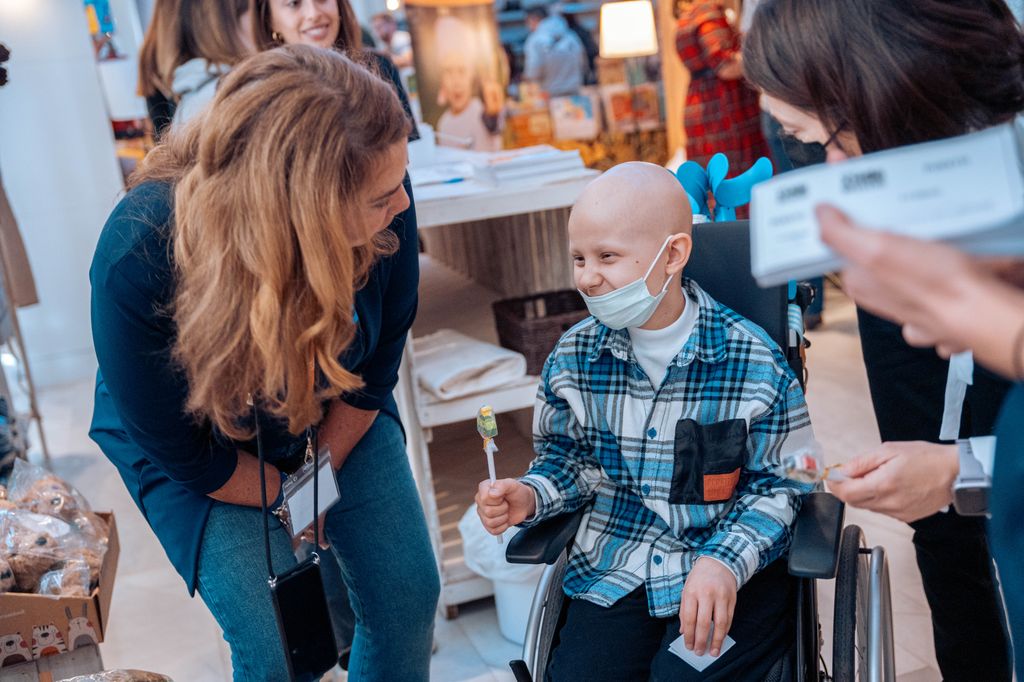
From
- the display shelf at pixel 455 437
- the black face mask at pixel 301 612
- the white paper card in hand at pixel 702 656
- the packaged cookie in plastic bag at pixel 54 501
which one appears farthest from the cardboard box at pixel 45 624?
the white paper card in hand at pixel 702 656

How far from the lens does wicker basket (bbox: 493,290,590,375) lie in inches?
100.0

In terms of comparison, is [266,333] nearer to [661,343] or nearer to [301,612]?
[301,612]

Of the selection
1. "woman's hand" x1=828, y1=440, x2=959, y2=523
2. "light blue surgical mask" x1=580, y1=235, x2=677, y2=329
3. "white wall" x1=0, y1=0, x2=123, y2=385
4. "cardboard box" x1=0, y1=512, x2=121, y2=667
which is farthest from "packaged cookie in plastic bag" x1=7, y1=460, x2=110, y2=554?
"white wall" x1=0, y1=0, x2=123, y2=385

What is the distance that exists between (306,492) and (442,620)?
1.12 m

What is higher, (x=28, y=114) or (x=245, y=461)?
(x=28, y=114)

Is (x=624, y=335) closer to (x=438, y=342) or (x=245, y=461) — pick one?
(x=245, y=461)

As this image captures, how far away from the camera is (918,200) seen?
77 centimetres

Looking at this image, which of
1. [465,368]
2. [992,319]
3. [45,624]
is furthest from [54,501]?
[992,319]

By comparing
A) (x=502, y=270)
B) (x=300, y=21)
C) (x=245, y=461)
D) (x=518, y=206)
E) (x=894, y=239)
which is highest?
(x=300, y=21)

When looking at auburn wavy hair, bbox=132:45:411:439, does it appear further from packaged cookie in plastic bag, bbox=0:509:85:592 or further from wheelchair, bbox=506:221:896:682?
packaged cookie in plastic bag, bbox=0:509:85:592

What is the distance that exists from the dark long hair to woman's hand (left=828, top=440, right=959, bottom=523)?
0.40 m

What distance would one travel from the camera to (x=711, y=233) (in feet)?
5.98

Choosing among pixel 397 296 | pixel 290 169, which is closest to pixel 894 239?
pixel 290 169

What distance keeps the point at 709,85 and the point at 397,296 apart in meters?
3.49
